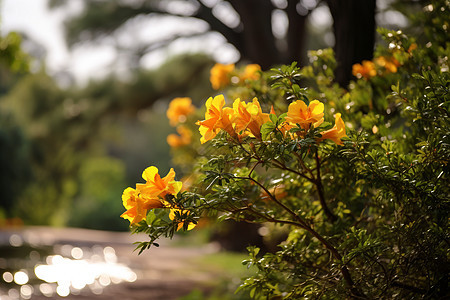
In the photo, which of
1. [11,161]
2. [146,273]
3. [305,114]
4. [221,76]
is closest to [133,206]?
[305,114]

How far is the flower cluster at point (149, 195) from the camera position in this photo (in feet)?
3.25

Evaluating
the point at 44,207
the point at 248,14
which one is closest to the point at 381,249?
the point at 248,14

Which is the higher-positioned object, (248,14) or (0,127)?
(0,127)

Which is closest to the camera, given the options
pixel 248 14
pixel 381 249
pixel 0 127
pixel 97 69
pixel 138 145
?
pixel 381 249

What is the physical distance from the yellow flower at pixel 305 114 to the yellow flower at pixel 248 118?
0.25ft

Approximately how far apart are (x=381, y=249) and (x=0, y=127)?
32.3 ft

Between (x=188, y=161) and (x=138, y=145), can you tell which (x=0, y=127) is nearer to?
(x=188, y=161)

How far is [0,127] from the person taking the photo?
9.40 meters

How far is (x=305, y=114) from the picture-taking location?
3.30ft

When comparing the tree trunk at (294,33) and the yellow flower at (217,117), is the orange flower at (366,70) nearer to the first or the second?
the yellow flower at (217,117)

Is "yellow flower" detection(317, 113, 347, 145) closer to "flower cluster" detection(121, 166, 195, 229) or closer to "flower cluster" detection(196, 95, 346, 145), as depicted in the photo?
"flower cluster" detection(196, 95, 346, 145)

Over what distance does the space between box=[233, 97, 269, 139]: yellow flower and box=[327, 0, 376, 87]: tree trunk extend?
3.62 feet

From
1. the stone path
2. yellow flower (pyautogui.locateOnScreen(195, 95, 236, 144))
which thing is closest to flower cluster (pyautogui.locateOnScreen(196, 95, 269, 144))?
yellow flower (pyautogui.locateOnScreen(195, 95, 236, 144))

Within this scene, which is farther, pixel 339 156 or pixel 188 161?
pixel 188 161
